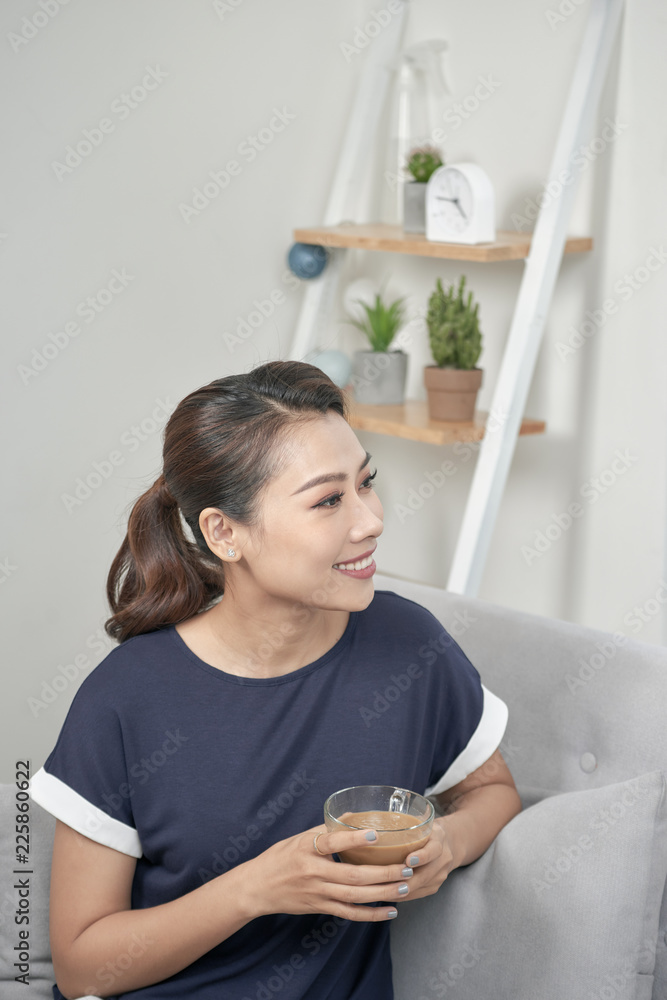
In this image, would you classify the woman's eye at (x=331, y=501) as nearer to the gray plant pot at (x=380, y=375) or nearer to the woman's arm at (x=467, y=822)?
the woman's arm at (x=467, y=822)

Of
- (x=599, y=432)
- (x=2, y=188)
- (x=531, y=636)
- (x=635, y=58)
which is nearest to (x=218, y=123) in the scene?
(x=2, y=188)

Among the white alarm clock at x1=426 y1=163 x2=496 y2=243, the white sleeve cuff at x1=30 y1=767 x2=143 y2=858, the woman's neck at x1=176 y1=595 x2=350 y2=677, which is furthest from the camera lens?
the white alarm clock at x1=426 y1=163 x2=496 y2=243

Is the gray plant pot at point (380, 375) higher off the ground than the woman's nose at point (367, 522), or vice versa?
the gray plant pot at point (380, 375)

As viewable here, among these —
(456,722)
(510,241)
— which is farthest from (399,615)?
(510,241)

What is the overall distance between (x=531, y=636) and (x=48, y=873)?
0.71 meters

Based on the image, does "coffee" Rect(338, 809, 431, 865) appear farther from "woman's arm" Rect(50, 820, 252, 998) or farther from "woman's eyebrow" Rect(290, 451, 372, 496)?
"woman's eyebrow" Rect(290, 451, 372, 496)

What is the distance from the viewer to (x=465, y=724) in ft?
4.09

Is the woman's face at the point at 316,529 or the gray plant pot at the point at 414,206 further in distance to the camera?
the gray plant pot at the point at 414,206

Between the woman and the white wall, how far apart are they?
3.36 feet

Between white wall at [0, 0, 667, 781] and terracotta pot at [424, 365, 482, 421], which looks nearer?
white wall at [0, 0, 667, 781]

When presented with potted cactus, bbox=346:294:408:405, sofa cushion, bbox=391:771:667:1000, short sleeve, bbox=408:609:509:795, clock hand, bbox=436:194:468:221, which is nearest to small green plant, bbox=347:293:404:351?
potted cactus, bbox=346:294:408:405

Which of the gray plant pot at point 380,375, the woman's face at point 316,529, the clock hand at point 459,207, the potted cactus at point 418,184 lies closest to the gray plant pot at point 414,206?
the potted cactus at point 418,184

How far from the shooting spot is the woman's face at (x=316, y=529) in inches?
44.2

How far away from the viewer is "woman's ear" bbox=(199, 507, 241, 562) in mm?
1176
